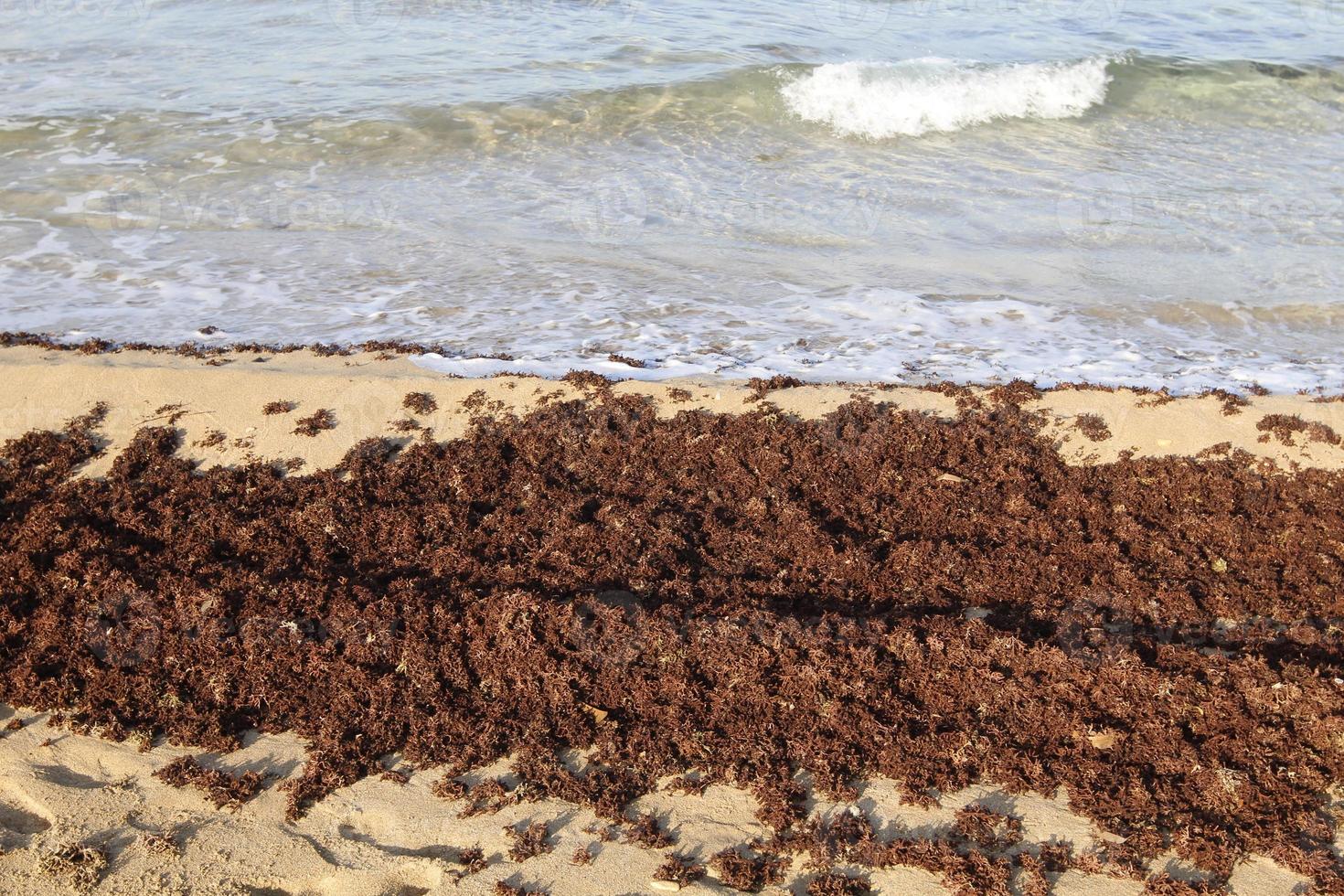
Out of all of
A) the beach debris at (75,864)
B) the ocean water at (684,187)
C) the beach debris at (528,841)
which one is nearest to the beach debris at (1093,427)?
→ the ocean water at (684,187)

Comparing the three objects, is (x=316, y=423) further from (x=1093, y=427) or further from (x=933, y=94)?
(x=933, y=94)

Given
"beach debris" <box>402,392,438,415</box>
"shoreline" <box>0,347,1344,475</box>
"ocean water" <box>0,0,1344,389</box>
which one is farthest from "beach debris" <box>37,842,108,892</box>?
"ocean water" <box>0,0,1344,389</box>

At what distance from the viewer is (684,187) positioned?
11648 millimetres

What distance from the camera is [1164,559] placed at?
5.30 meters

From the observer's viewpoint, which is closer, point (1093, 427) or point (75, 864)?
point (75, 864)

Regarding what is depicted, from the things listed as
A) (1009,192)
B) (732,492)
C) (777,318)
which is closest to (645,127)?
(1009,192)

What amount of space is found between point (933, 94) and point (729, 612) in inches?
473

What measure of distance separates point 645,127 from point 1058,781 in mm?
11262

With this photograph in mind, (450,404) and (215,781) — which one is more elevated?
(450,404)

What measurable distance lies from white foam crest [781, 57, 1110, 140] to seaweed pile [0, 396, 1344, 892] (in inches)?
346

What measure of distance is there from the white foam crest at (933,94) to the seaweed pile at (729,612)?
8.78 metres

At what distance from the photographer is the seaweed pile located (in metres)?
3.94

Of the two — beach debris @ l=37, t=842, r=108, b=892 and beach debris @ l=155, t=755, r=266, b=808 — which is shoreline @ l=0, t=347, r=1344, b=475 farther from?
beach debris @ l=37, t=842, r=108, b=892

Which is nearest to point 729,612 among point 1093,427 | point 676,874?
point 676,874
